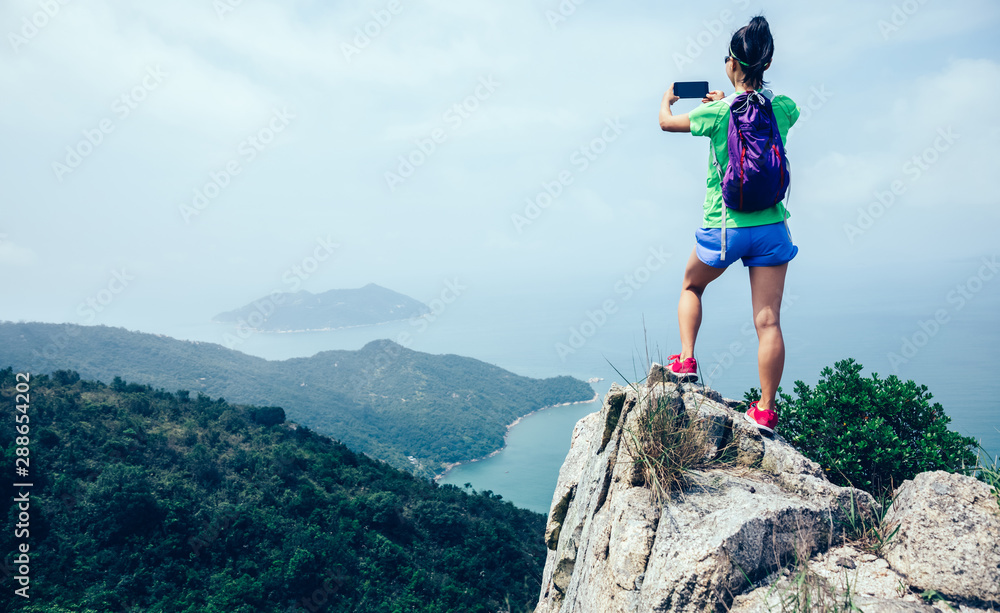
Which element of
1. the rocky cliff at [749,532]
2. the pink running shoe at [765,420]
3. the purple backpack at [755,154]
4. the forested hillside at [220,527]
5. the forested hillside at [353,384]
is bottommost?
the forested hillside at [220,527]

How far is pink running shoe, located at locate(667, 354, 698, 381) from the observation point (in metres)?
3.78

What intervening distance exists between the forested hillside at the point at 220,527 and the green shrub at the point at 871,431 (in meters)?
11.4

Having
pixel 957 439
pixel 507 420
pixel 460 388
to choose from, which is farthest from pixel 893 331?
pixel 957 439

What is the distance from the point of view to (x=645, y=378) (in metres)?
3.86

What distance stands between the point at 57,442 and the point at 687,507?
76.7ft

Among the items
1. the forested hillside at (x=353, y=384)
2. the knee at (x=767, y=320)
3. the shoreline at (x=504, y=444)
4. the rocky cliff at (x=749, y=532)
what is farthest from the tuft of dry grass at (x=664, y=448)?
the forested hillside at (x=353, y=384)

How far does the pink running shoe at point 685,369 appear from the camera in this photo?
12.4ft

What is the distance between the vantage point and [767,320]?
323 centimetres

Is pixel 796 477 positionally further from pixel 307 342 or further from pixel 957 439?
pixel 307 342

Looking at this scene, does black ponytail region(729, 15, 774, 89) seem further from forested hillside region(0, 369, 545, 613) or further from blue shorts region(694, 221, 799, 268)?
forested hillside region(0, 369, 545, 613)

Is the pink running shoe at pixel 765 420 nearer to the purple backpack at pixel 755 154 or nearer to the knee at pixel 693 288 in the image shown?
the knee at pixel 693 288

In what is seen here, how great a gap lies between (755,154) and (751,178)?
0.14m

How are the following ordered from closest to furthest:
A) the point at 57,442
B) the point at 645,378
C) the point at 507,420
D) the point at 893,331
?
1. the point at 645,378
2. the point at 57,442
3. the point at 507,420
4. the point at 893,331

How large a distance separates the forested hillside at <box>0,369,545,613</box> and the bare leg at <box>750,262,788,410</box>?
12.8 m
